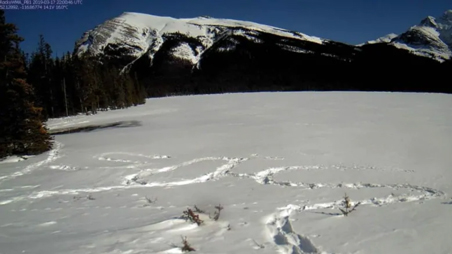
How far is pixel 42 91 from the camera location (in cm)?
5300

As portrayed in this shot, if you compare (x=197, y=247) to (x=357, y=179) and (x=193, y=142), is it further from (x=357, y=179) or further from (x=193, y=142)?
(x=193, y=142)

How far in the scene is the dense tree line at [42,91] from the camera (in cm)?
1856

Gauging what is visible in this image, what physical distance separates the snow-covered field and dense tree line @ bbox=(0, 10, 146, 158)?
2061 mm

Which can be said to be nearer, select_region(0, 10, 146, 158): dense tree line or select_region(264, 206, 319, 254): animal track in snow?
select_region(264, 206, 319, 254): animal track in snow

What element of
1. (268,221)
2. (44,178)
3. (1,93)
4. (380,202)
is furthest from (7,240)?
(1,93)

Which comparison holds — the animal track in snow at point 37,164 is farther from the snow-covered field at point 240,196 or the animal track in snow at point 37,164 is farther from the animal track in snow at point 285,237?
the animal track in snow at point 285,237

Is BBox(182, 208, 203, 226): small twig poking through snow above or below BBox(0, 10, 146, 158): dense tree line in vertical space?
below

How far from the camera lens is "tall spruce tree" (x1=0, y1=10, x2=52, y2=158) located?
60.4 feet

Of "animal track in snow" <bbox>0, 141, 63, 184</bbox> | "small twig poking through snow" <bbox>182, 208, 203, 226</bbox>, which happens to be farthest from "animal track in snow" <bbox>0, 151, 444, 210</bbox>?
"small twig poking through snow" <bbox>182, 208, 203, 226</bbox>

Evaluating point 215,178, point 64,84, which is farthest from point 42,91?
point 215,178

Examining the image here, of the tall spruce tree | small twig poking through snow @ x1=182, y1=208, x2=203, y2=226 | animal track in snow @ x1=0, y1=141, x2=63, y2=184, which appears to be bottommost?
animal track in snow @ x1=0, y1=141, x2=63, y2=184

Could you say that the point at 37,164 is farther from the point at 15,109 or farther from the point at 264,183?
the point at 264,183

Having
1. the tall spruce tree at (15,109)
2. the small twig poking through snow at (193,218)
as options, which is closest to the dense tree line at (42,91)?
the tall spruce tree at (15,109)

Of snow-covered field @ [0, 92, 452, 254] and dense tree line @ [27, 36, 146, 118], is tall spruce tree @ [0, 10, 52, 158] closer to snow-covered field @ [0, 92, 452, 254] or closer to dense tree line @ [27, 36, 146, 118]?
snow-covered field @ [0, 92, 452, 254]
